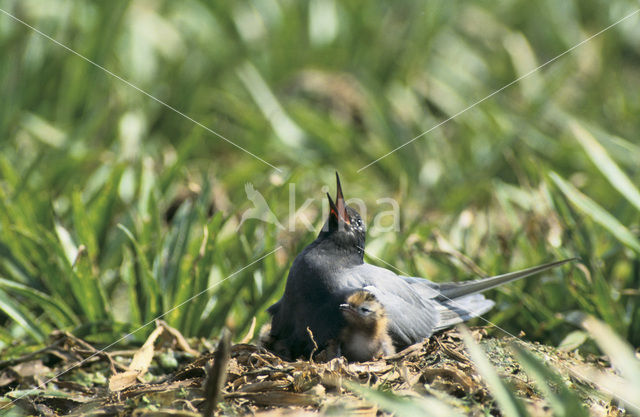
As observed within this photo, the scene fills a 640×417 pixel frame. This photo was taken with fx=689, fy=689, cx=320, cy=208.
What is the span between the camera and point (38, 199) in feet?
11.5

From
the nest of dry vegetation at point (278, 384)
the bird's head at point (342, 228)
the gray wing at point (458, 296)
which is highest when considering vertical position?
the bird's head at point (342, 228)

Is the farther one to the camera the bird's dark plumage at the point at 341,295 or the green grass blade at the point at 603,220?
the green grass blade at the point at 603,220

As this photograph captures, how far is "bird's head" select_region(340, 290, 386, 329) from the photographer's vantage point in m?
2.21

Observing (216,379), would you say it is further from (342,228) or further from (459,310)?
(459,310)

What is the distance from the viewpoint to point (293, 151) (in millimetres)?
4695

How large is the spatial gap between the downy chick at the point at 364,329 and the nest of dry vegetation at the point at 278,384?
0.19ft

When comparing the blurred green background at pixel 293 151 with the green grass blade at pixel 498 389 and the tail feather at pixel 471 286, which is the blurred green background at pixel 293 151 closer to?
the tail feather at pixel 471 286

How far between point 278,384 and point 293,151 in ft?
9.11

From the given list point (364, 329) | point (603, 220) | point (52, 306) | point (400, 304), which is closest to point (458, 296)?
point (400, 304)

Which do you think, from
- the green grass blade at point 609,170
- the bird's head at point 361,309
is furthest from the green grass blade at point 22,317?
the green grass blade at point 609,170

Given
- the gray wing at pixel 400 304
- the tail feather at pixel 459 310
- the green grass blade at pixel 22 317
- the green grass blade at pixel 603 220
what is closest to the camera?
the gray wing at pixel 400 304

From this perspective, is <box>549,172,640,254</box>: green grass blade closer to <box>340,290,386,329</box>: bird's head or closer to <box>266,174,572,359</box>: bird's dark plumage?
<box>266,174,572,359</box>: bird's dark plumage

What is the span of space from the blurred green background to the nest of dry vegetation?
362 millimetres

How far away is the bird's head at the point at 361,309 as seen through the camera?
2.21 m
